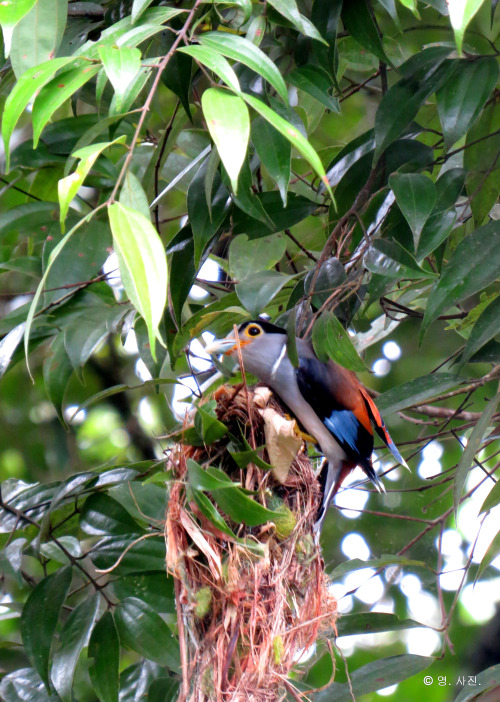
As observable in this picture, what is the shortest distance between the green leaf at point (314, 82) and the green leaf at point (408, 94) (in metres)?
0.12

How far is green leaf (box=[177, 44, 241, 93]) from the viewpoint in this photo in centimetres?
106

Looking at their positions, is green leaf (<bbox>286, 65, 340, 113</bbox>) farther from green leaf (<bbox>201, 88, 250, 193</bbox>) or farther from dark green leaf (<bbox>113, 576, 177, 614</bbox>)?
dark green leaf (<bbox>113, 576, 177, 614</bbox>)

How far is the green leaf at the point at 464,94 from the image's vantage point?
168 cm

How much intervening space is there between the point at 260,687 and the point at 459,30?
1.42 m

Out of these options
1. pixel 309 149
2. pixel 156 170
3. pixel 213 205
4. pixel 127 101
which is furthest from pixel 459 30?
pixel 156 170

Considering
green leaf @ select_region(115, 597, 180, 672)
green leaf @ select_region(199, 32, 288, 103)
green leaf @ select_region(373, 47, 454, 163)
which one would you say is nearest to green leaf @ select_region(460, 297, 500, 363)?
green leaf @ select_region(373, 47, 454, 163)

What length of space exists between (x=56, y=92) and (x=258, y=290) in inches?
30.3

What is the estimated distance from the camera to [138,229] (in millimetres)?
1020

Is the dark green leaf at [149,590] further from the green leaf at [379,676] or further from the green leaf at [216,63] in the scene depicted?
the green leaf at [216,63]

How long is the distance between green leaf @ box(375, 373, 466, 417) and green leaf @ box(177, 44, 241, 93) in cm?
101

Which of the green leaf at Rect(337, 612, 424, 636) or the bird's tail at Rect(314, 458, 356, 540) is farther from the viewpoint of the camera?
the bird's tail at Rect(314, 458, 356, 540)

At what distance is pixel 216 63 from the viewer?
1.11 meters

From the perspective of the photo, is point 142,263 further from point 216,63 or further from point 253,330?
point 253,330

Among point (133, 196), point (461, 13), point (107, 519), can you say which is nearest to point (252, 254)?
point (107, 519)
